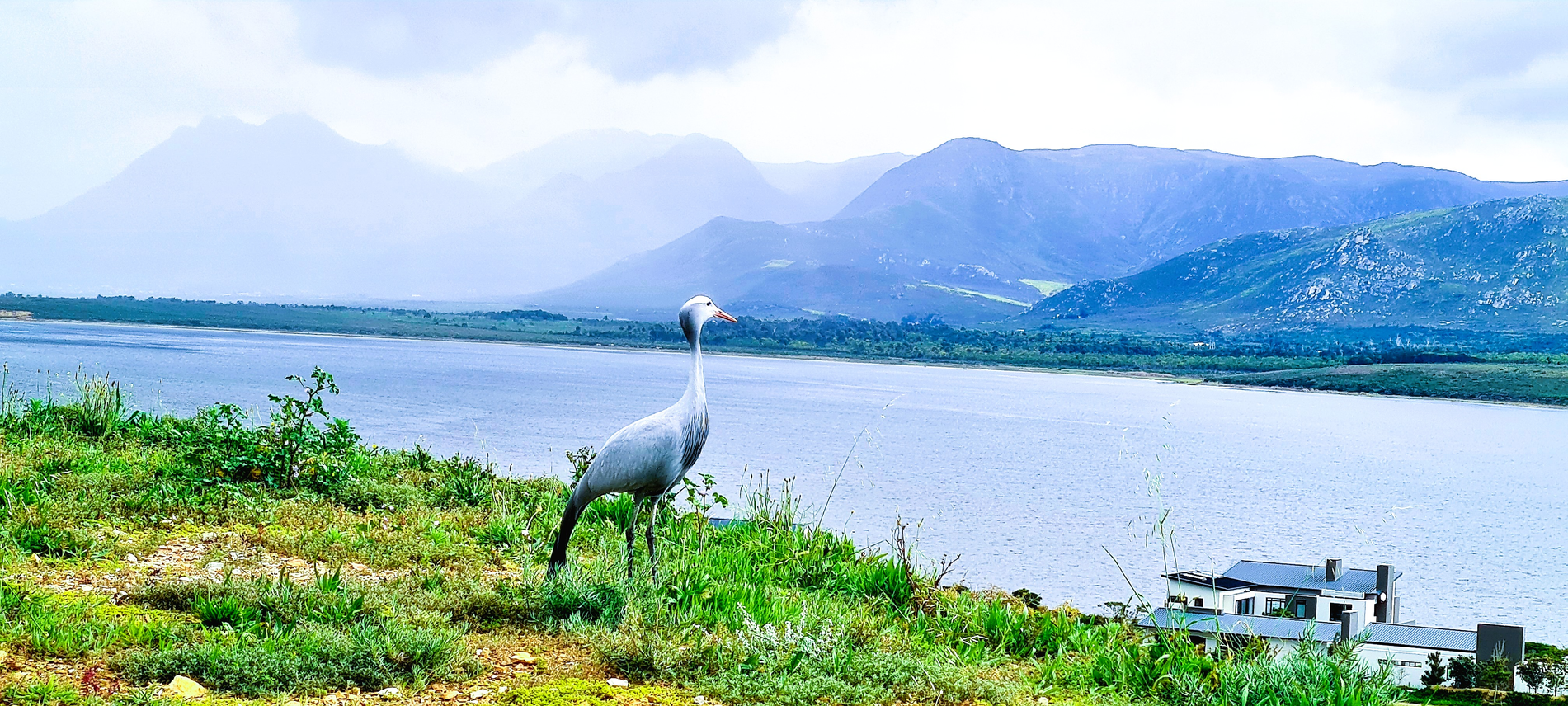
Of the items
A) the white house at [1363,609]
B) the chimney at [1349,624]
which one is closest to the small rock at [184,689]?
the chimney at [1349,624]

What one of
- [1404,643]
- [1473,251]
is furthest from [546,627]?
[1473,251]

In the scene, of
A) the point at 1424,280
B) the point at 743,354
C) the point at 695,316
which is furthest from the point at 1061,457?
the point at 1424,280

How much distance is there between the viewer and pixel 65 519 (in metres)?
6.95

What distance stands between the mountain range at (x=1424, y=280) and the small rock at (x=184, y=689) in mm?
175331

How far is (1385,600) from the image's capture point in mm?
28375

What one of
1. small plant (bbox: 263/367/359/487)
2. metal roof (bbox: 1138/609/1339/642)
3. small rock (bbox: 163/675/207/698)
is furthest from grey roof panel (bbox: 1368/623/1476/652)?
small rock (bbox: 163/675/207/698)

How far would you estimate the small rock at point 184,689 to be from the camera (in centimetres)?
406

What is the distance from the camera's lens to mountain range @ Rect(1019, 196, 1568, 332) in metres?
157

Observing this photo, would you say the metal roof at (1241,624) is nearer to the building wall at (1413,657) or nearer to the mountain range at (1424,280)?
the building wall at (1413,657)

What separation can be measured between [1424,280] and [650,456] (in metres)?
191

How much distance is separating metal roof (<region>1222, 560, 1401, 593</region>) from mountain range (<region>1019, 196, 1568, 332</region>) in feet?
473

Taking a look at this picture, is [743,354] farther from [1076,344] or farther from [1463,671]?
[1463,671]

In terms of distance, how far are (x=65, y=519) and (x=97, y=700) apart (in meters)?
3.74

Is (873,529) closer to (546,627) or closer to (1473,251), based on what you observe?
(546,627)
